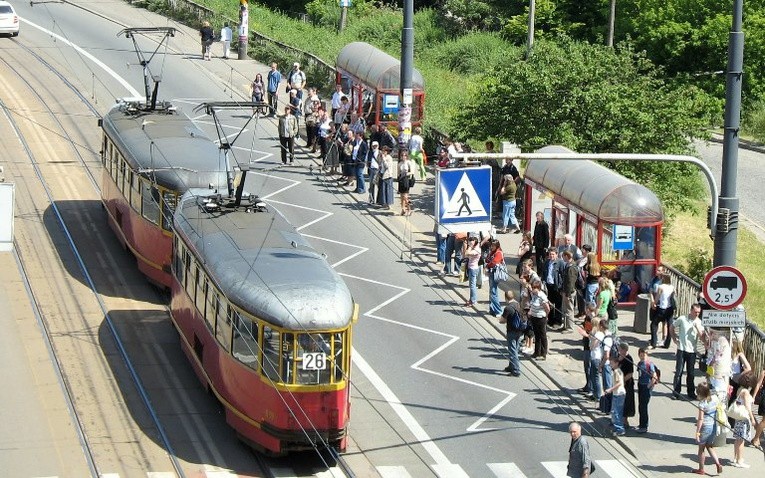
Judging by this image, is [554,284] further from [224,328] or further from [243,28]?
[243,28]

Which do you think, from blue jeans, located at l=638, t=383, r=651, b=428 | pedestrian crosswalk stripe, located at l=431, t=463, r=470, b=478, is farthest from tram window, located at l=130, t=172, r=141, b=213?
blue jeans, located at l=638, t=383, r=651, b=428

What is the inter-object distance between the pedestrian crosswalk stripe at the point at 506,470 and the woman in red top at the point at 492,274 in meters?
7.01

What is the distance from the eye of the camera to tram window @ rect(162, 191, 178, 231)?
2955 cm

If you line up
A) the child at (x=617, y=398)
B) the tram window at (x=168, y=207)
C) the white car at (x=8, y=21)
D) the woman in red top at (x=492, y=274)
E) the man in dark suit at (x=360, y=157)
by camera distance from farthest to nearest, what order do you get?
the white car at (x=8, y=21)
the man in dark suit at (x=360, y=157)
the tram window at (x=168, y=207)
the woman in red top at (x=492, y=274)
the child at (x=617, y=398)

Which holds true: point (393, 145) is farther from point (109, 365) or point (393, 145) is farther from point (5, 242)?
point (5, 242)

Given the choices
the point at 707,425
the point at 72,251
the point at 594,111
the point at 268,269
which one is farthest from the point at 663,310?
the point at 72,251

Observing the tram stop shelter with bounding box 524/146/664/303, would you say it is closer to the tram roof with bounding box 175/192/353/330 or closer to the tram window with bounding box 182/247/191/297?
the tram roof with bounding box 175/192/353/330

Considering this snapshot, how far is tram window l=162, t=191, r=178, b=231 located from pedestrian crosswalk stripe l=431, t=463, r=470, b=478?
928 cm

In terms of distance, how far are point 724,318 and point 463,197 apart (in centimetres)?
646

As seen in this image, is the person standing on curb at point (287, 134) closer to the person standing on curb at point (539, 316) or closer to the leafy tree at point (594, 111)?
the leafy tree at point (594, 111)

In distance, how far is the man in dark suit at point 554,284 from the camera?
1135 inches

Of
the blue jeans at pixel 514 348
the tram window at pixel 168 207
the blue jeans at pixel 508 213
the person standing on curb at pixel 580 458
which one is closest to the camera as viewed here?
the person standing on curb at pixel 580 458

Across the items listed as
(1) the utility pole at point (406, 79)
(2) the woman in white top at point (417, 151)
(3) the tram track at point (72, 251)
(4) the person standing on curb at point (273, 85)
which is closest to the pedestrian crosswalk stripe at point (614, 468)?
(3) the tram track at point (72, 251)

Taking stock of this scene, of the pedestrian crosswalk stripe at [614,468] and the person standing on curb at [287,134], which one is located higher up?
the person standing on curb at [287,134]
